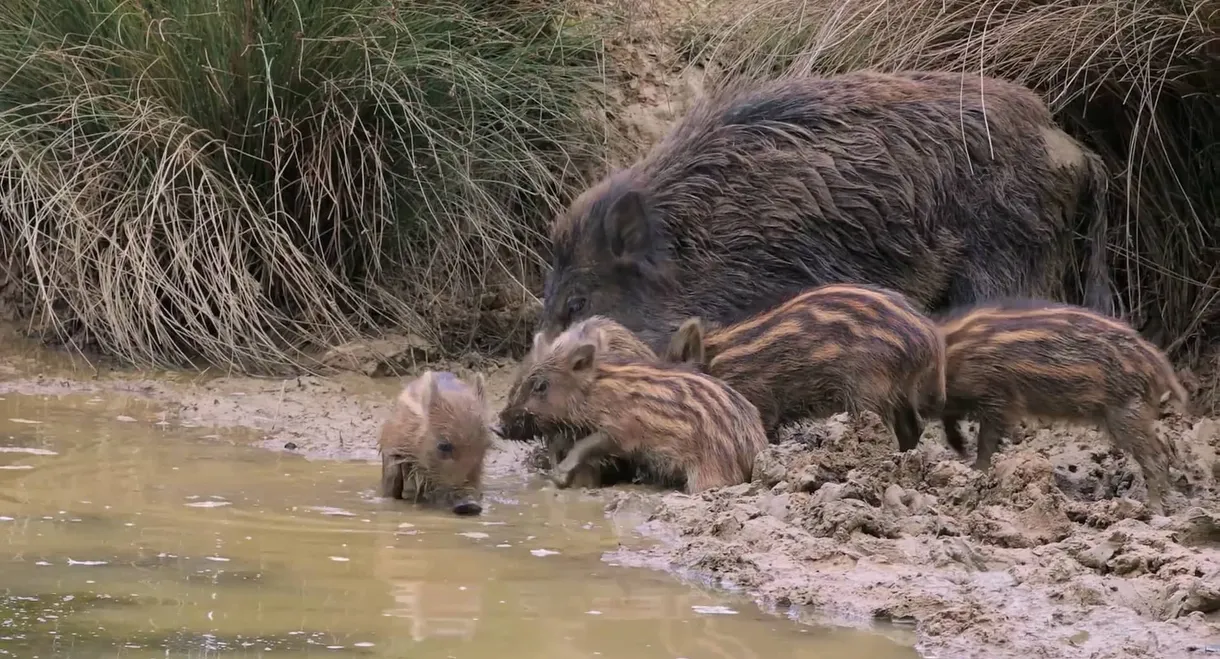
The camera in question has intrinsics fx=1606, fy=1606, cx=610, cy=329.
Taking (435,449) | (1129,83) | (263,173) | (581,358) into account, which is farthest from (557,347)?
(1129,83)

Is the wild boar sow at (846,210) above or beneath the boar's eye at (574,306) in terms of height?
above

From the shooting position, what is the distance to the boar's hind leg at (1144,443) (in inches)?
197

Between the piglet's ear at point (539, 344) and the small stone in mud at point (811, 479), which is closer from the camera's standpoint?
the small stone in mud at point (811, 479)

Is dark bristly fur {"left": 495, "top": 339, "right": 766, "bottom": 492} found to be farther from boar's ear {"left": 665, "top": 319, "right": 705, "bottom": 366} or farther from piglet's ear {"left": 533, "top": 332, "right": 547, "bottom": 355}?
boar's ear {"left": 665, "top": 319, "right": 705, "bottom": 366}

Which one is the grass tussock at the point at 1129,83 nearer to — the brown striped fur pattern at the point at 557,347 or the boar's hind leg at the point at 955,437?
the boar's hind leg at the point at 955,437

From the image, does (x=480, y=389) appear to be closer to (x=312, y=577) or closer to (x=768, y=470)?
(x=768, y=470)

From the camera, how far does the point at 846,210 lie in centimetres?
636

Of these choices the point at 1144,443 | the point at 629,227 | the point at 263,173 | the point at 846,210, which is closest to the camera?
the point at 1144,443

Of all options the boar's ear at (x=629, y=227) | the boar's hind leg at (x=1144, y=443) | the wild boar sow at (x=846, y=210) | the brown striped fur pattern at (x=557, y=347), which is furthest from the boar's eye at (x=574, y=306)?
the boar's hind leg at (x=1144, y=443)

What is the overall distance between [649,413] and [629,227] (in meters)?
1.45

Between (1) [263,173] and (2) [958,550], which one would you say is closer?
(2) [958,550]

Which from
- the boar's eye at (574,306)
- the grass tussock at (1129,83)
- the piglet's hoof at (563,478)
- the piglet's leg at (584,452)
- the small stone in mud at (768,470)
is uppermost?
the grass tussock at (1129,83)

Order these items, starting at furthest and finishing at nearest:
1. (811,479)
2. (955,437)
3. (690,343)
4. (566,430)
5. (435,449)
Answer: (955,437) < (690,343) < (566,430) < (435,449) < (811,479)

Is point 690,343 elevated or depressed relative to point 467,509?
elevated
